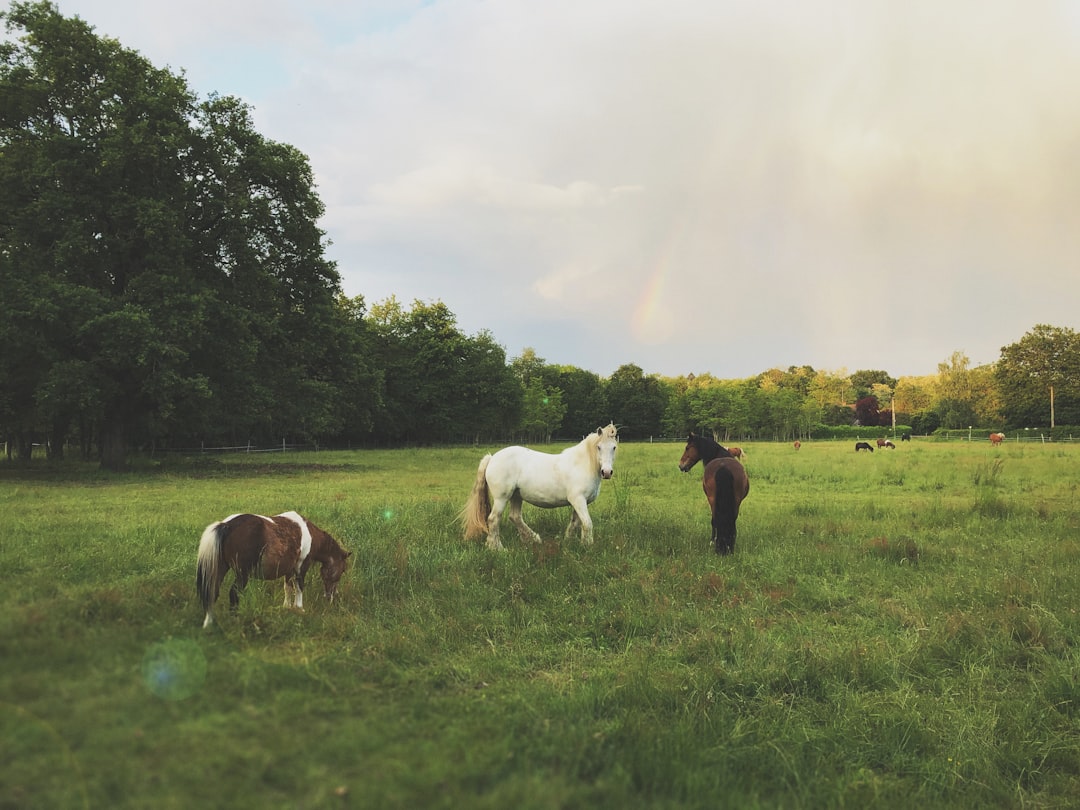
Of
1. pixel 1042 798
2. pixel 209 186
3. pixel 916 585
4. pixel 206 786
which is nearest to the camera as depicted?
pixel 206 786

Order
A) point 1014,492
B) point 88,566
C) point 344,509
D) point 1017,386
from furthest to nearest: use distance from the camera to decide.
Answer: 1. point 1017,386
2. point 1014,492
3. point 344,509
4. point 88,566

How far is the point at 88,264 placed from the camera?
2225 centimetres

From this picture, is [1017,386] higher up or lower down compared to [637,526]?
higher up

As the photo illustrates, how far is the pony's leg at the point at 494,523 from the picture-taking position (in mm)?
9078

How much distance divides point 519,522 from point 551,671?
16.3 feet

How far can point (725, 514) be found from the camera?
9438 mm

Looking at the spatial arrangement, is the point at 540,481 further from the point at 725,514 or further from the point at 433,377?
the point at 433,377

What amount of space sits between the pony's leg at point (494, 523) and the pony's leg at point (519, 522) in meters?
0.41

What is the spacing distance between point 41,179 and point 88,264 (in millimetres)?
3102

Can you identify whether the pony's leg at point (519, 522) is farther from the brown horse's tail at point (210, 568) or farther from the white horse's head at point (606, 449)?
the brown horse's tail at point (210, 568)

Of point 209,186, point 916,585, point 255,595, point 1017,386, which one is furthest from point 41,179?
point 1017,386

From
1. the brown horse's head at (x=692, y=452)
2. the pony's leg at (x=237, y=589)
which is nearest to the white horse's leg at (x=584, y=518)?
the brown horse's head at (x=692, y=452)

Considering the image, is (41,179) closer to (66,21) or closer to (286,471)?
(66,21)

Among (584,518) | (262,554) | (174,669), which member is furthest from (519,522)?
(174,669)
